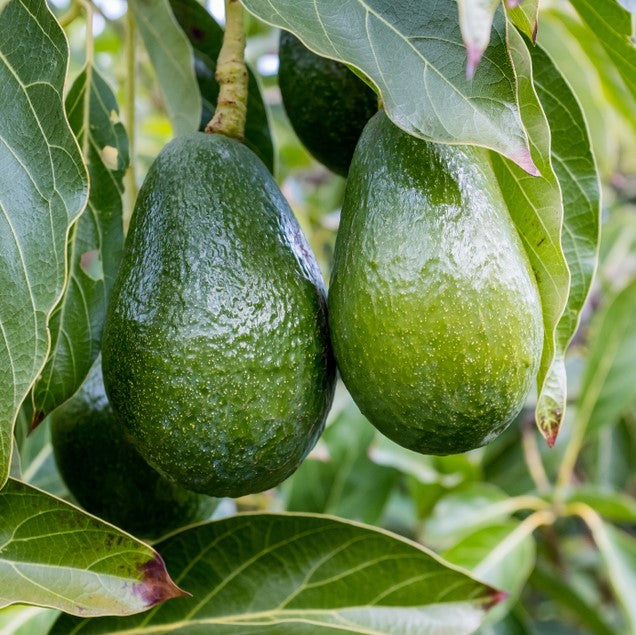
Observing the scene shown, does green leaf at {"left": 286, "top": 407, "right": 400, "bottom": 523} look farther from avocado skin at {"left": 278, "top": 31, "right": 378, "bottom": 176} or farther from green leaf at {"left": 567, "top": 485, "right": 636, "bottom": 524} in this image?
avocado skin at {"left": 278, "top": 31, "right": 378, "bottom": 176}

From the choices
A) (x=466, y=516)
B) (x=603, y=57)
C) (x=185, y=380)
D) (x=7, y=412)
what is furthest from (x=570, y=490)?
(x=7, y=412)

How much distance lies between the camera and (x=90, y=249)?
107 centimetres

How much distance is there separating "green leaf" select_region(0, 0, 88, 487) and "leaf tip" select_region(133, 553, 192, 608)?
17 centimetres

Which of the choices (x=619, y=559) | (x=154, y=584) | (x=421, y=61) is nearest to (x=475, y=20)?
(x=421, y=61)

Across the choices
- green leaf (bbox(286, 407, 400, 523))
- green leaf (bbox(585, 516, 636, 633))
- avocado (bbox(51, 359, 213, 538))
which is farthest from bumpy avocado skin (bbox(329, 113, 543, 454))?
green leaf (bbox(585, 516, 636, 633))

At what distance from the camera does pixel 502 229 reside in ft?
2.71

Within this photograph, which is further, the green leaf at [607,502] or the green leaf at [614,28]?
the green leaf at [607,502]

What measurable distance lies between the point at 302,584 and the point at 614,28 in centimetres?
75

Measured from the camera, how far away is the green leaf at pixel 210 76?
1.21m

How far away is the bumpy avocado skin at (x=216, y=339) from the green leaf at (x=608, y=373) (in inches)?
52.0

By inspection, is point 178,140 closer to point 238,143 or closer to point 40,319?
point 238,143

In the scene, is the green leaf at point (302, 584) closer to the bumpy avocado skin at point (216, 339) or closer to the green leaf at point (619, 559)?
the bumpy avocado skin at point (216, 339)

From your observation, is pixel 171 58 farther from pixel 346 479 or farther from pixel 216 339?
pixel 346 479

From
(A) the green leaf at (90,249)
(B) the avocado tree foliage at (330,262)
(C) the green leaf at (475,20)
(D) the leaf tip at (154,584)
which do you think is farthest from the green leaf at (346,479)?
(C) the green leaf at (475,20)
